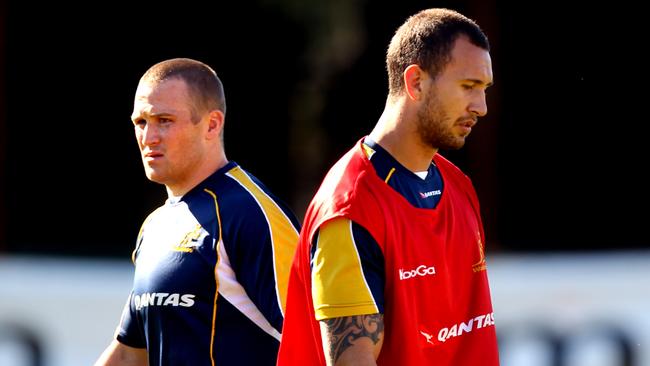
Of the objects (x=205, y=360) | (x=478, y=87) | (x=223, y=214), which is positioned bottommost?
(x=205, y=360)

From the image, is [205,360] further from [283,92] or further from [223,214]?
[283,92]

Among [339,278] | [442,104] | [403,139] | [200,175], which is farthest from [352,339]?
[200,175]

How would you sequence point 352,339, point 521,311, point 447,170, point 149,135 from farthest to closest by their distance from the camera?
point 521,311 < point 149,135 < point 447,170 < point 352,339

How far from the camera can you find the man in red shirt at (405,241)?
391 cm

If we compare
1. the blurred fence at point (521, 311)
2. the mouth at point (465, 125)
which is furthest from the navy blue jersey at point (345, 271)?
the blurred fence at point (521, 311)

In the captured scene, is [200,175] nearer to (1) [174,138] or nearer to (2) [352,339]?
(1) [174,138]

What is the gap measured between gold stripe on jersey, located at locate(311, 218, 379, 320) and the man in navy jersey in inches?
24.3

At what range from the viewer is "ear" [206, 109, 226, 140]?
5.06m

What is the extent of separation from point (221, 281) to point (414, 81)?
1.07m

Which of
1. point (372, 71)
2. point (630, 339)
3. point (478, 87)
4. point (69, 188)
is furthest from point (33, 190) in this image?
point (478, 87)

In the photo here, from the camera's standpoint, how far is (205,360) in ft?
15.1

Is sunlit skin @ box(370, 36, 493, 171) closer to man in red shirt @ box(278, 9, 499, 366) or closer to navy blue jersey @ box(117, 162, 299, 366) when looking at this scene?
man in red shirt @ box(278, 9, 499, 366)

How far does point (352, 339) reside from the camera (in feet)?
12.7

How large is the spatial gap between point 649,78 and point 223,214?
Result: 24.3 feet
